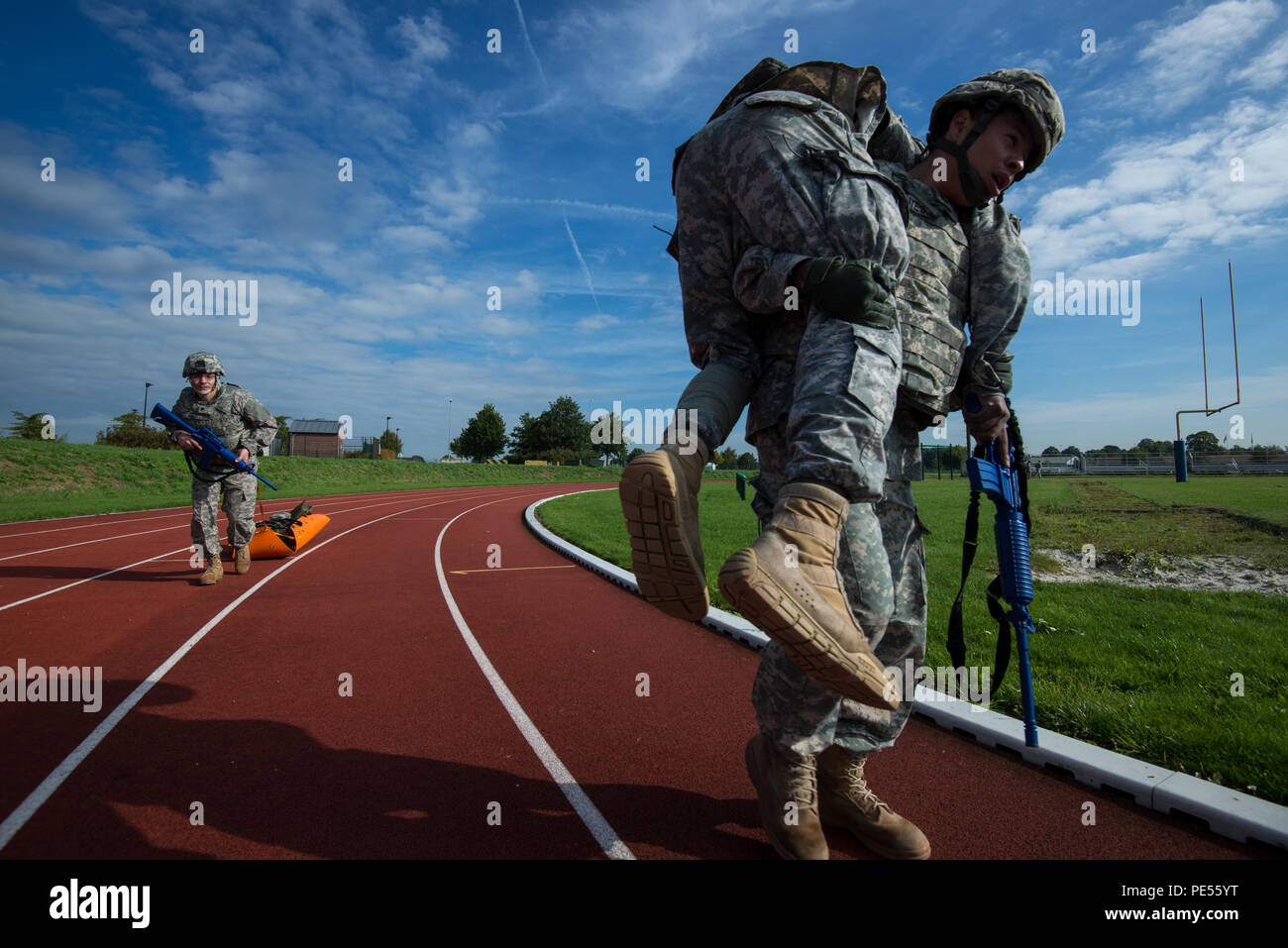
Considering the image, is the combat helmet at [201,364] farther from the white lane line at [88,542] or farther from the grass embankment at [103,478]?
the grass embankment at [103,478]

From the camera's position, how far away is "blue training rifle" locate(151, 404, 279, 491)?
7441 mm

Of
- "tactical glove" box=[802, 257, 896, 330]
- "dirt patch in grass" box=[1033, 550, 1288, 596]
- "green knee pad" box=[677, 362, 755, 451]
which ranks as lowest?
"dirt patch in grass" box=[1033, 550, 1288, 596]

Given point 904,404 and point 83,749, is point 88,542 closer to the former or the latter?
point 83,749

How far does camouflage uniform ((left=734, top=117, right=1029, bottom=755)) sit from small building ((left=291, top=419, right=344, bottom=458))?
229 feet

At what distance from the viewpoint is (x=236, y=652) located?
464cm

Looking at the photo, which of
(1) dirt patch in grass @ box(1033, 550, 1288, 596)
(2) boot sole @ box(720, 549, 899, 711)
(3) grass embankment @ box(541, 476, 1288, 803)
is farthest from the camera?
(1) dirt patch in grass @ box(1033, 550, 1288, 596)

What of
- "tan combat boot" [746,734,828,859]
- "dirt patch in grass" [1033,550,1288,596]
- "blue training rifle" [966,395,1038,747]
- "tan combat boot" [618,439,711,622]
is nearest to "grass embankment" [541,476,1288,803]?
"dirt patch in grass" [1033,550,1288,596]

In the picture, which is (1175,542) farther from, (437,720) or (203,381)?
(203,381)

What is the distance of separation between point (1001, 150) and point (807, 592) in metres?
1.77

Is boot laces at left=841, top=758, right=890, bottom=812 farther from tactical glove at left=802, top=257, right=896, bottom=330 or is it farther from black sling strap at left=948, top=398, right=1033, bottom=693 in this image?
tactical glove at left=802, top=257, right=896, bottom=330

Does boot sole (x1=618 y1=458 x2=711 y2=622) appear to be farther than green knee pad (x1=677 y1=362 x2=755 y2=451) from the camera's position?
No

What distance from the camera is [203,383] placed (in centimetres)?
769
